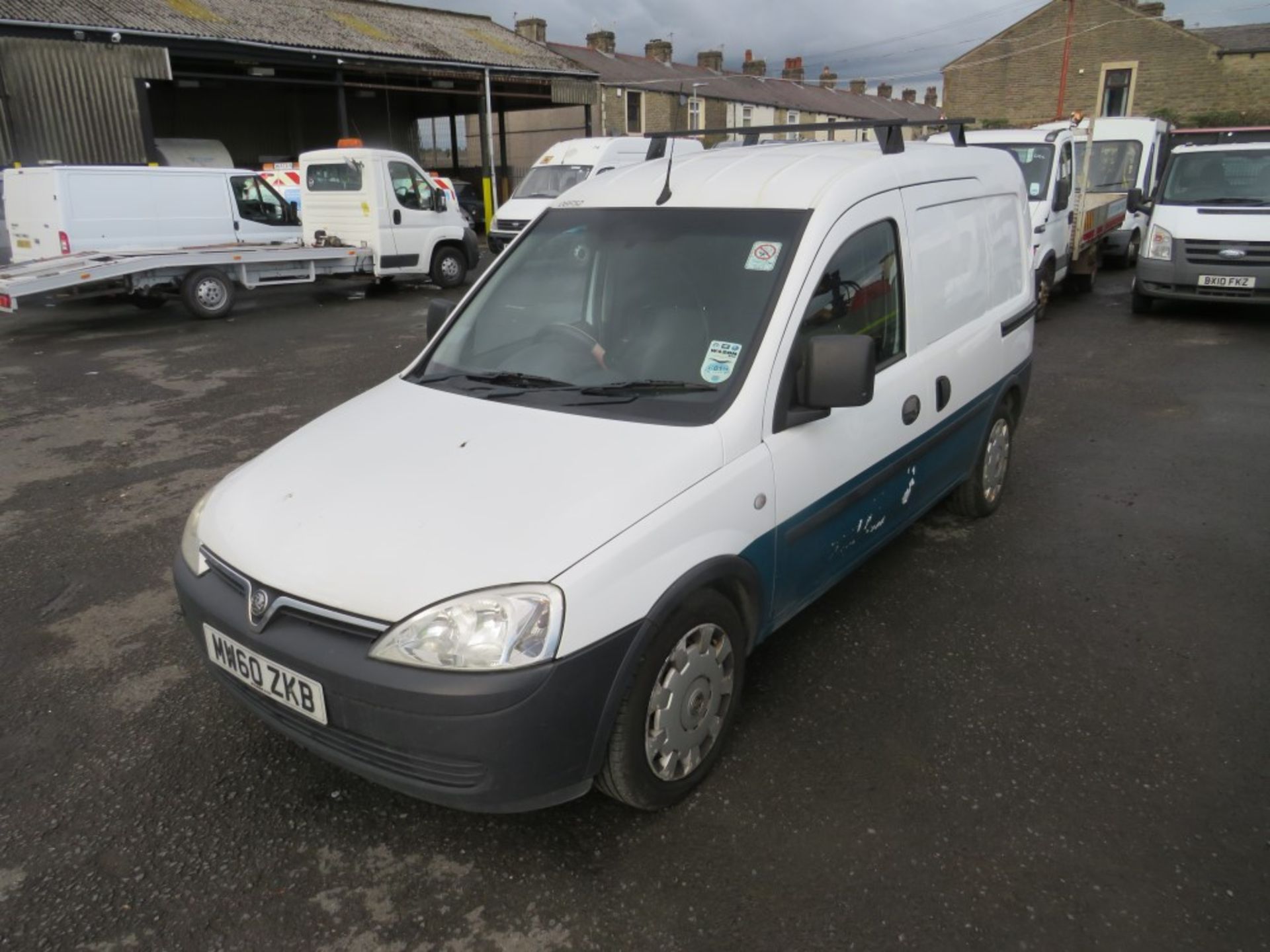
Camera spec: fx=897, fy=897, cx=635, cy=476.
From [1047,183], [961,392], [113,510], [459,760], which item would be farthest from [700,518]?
[1047,183]

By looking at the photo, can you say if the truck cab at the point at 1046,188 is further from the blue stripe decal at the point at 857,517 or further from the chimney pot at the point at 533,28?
the chimney pot at the point at 533,28

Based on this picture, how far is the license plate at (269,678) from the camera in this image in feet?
7.79

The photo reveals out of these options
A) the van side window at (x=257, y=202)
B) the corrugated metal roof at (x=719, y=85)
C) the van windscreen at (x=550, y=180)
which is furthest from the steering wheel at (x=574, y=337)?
the corrugated metal roof at (x=719, y=85)

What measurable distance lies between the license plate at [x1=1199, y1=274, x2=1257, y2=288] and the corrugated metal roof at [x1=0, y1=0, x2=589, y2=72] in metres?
19.4

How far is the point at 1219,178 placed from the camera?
10.7 meters

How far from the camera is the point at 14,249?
42.7 feet

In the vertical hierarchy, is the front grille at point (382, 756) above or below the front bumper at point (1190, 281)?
below

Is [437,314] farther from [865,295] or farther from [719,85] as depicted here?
[719,85]

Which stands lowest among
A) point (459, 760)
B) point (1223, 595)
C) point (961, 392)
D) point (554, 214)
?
point (1223, 595)

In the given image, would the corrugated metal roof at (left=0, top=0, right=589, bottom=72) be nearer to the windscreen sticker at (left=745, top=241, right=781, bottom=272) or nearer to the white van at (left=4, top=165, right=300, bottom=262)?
the white van at (left=4, top=165, right=300, bottom=262)

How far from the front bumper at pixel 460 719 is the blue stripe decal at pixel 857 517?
753 mm

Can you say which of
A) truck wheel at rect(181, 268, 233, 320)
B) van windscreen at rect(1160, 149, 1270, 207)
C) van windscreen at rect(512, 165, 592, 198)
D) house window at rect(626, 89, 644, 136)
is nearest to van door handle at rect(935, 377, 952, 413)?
van windscreen at rect(1160, 149, 1270, 207)

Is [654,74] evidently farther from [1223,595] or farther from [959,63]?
[1223,595]

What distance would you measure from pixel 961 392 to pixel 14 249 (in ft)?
46.1
